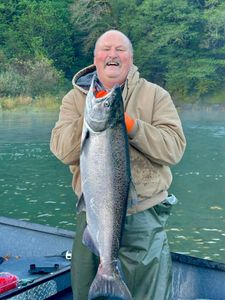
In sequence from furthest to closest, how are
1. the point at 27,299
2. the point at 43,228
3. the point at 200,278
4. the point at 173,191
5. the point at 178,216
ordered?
the point at 173,191 → the point at 178,216 → the point at 43,228 → the point at 200,278 → the point at 27,299

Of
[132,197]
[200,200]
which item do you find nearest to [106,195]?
[132,197]

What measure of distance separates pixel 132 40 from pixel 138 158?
46.4m

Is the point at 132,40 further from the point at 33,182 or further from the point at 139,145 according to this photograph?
the point at 139,145

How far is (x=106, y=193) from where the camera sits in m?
3.22

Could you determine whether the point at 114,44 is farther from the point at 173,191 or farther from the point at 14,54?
the point at 14,54

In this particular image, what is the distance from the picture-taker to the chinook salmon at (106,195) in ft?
10.2

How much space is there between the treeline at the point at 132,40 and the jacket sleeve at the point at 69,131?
3946 cm

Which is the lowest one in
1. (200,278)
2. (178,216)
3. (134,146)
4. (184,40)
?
(178,216)

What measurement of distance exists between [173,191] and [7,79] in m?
30.1

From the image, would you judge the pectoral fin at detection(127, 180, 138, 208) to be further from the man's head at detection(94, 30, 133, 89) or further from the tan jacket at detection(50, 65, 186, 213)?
the man's head at detection(94, 30, 133, 89)

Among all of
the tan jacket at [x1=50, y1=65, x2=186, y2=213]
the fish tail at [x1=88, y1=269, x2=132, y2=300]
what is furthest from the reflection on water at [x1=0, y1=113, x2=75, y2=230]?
the fish tail at [x1=88, y1=269, x2=132, y2=300]

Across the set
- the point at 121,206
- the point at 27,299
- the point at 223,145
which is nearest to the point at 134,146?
the point at 121,206

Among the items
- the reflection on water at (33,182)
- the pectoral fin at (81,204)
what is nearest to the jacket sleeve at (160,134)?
the pectoral fin at (81,204)

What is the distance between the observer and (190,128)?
96.1 ft
